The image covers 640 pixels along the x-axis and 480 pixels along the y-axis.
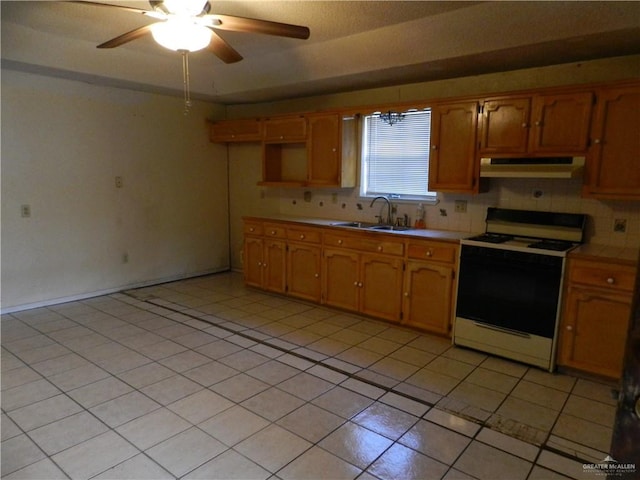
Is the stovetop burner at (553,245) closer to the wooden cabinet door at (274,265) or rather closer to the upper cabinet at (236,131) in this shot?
the wooden cabinet door at (274,265)

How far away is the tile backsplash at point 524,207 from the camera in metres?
3.10

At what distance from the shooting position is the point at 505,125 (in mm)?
3240

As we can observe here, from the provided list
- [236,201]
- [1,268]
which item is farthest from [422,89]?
[1,268]

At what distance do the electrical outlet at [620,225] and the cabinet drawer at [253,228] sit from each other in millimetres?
3397

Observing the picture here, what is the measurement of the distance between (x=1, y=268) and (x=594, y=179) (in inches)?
203

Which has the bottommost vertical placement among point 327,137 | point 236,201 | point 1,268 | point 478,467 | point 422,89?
point 478,467

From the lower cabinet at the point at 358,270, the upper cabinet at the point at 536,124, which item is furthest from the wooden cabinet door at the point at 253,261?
the upper cabinet at the point at 536,124

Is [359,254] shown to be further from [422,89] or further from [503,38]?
[503,38]

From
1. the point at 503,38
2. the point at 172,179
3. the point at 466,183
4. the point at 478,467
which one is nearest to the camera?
the point at 478,467

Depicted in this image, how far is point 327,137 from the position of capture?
4.38m

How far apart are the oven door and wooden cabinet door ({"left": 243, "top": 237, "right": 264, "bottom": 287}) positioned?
2.41 metres

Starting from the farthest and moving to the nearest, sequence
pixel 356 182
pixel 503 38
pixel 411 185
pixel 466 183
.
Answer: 1. pixel 356 182
2. pixel 411 185
3. pixel 466 183
4. pixel 503 38

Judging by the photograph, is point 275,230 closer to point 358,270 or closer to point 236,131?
point 358,270

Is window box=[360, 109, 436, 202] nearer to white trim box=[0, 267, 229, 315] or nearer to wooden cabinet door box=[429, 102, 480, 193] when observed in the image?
wooden cabinet door box=[429, 102, 480, 193]
